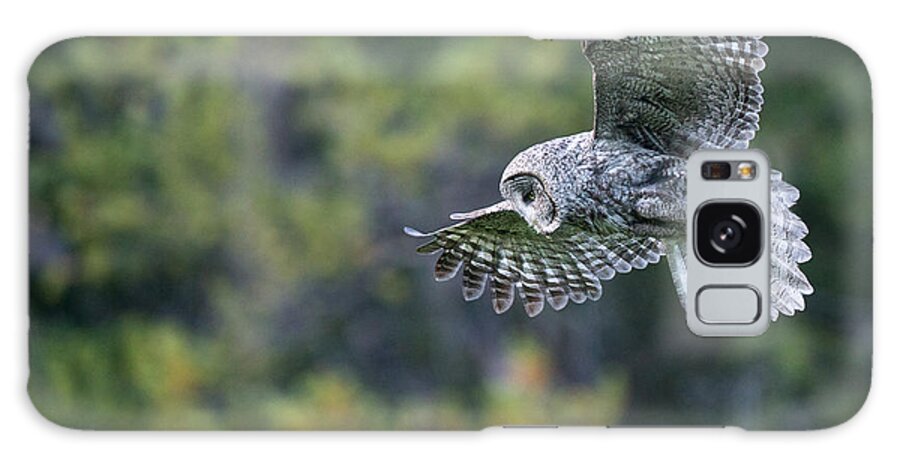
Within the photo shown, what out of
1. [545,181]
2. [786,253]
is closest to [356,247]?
[545,181]

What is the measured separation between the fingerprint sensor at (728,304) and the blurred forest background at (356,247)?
39 mm

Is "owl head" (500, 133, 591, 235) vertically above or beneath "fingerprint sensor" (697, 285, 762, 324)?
above

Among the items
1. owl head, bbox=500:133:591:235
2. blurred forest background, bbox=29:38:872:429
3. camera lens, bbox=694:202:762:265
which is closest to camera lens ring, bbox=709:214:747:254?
camera lens, bbox=694:202:762:265

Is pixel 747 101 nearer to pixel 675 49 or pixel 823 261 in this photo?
pixel 675 49

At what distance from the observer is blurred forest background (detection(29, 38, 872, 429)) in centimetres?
230

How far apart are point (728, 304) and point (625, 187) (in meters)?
0.28

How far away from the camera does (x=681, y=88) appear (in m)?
2.34

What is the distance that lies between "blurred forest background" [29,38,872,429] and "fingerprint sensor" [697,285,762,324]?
0.04 metres

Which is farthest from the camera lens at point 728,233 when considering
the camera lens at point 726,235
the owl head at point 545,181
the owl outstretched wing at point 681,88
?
the owl head at point 545,181

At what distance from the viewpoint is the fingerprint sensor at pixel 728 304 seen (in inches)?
90.4

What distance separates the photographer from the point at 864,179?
2301 mm

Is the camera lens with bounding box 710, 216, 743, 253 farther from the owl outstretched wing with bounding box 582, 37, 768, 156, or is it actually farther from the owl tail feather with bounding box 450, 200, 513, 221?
the owl tail feather with bounding box 450, 200, 513, 221

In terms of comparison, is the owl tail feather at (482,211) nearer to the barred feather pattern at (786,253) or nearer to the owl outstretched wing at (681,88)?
the owl outstretched wing at (681,88)

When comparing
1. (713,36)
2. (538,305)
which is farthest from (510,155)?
(713,36)
